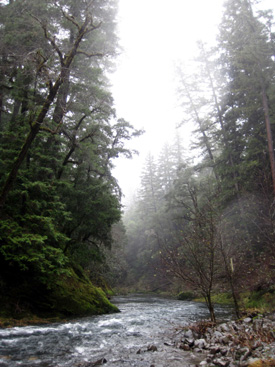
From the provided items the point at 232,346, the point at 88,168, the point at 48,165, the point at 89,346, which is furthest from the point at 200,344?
the point at 88,168

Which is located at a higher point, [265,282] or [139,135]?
[139,135]

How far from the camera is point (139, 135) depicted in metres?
15.2

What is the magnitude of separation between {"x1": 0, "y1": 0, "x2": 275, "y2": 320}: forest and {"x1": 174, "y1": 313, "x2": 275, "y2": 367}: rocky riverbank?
4.16ft

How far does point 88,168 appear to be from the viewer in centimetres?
1273

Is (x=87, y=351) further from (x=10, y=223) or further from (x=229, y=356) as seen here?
(x=10, y=223)

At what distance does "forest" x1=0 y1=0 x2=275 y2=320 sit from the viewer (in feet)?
25.5

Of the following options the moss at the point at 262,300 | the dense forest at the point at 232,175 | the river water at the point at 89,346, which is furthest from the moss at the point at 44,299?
the moss at the point at 262,300

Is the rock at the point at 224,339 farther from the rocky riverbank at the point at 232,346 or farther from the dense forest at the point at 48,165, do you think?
the dense forest at the point at 48,165

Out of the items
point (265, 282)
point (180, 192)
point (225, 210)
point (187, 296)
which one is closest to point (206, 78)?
point (180, 192)

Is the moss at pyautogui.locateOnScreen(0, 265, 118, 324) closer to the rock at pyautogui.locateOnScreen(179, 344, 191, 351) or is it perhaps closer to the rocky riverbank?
the rock at pyautogui.locateOnScreen(179, 344, 191, 351)

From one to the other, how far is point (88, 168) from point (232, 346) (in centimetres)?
1011

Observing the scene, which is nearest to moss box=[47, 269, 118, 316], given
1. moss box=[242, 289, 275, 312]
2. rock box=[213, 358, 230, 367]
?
moss box=[242, 289, 275, 312]

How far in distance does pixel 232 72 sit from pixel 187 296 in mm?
19692

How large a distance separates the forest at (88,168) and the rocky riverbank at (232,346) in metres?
1.27
